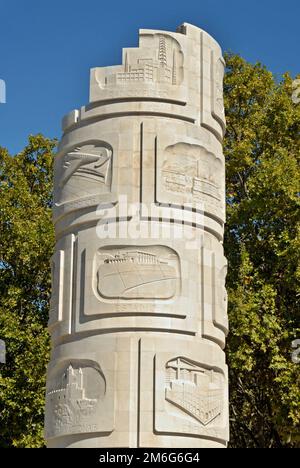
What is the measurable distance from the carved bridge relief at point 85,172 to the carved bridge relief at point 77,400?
269 centimetres

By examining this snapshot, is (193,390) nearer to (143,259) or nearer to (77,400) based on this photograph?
(77,400)

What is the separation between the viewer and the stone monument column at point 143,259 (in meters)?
12.2

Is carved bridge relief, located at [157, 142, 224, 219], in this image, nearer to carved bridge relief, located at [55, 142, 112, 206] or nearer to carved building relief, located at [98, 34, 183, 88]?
carved bridge relief, located at [55, 142, 112, 206]

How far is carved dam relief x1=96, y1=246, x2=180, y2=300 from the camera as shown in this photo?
40.8 ft

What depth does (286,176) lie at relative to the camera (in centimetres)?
2030

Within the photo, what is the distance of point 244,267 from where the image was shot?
2056 cm

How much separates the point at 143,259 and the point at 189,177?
160 cm

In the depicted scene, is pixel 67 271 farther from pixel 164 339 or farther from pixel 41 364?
pixel 41 364

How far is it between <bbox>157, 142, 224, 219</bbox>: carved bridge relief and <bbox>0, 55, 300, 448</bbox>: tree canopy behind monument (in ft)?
21.6

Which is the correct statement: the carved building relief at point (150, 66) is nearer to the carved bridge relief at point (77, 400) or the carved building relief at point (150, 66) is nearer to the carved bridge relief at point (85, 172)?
the carved bridge relief at point (85, 172)

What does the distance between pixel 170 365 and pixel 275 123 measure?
12115 mm

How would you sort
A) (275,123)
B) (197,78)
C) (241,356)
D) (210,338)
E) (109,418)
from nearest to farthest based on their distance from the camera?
1. (109,418)
2. (210,338)
3. (197,78)
4. (241,356)
5. (275,123)

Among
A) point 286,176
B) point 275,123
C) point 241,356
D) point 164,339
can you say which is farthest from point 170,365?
point 275,123

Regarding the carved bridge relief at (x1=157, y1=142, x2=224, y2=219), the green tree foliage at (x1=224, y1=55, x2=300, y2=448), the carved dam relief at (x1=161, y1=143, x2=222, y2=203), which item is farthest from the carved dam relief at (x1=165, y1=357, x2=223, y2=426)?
the green tree foliage at (x1=224, y1=55, x2=300, y2=448)
